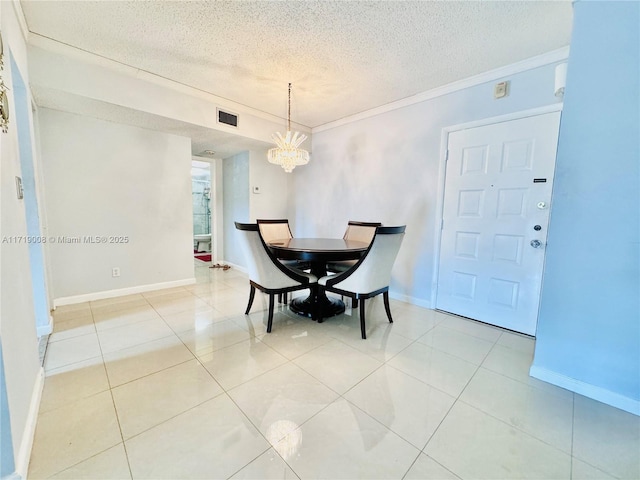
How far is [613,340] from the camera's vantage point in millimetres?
1497

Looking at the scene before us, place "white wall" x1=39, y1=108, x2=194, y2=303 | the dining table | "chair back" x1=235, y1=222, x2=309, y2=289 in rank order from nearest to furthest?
"chair back" x1=235, y1=222, x2=309, y2=289 → the dining table → "white wall" x1=39, y1=108, x2=194, y2=303

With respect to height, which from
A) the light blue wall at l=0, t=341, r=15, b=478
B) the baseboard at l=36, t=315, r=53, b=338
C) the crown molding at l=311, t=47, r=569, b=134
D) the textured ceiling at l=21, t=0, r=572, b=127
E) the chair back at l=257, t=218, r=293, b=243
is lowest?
the baseboard at l=36, t=315, r=53, b=338

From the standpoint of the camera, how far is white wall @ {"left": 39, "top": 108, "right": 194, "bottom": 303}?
2.77 m

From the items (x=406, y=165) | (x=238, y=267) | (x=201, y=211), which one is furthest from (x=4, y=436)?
(x=201, y=211)

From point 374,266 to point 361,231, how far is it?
1.17 meters

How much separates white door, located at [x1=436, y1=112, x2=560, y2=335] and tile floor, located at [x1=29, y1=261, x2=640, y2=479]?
39 centimetres

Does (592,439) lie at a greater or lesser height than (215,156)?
lesser

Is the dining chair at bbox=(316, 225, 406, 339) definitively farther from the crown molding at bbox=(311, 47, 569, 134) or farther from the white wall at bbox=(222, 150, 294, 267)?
the white wall at bbox=(222, 150, 294, 267)

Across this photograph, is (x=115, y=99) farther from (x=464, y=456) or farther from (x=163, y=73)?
(x=464, y=456)

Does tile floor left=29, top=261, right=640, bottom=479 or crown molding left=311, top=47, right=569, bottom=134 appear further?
crown molding left=311, top=47, right=569, bottom=134

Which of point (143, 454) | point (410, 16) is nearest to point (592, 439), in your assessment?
point (143, 454)

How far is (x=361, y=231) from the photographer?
3.31 metres

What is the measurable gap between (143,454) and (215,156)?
4499mm

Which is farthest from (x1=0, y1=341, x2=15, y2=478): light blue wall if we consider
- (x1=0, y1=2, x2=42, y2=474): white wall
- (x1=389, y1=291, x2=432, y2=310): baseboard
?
(x1=389, y1=291, x2=432, y2=310): baseboard
